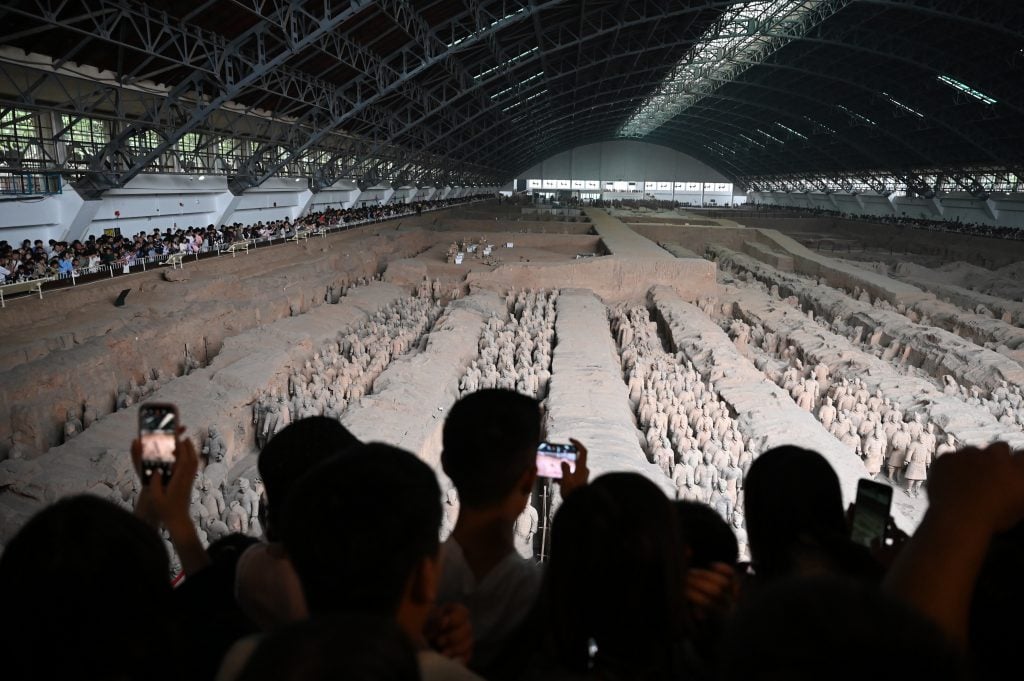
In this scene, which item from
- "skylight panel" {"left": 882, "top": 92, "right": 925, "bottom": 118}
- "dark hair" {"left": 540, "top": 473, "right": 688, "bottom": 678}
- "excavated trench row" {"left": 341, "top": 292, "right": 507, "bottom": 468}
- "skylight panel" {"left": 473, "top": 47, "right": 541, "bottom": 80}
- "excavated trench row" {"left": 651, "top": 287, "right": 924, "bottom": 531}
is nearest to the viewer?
"dark hair" {"left": 540, "top": 473, "right": 688, "bottom": 678}

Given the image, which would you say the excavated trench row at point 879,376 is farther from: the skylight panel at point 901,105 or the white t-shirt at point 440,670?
the skylight panel at point 901,105

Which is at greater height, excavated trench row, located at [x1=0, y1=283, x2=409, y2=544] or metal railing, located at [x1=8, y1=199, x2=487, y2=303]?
metal railing, located at [x1=8, y1=199, x2=487, y2=303]

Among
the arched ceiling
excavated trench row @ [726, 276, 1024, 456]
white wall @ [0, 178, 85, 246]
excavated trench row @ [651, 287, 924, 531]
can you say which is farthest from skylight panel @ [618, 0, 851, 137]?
white wall @ [0, 178, 85, 246]

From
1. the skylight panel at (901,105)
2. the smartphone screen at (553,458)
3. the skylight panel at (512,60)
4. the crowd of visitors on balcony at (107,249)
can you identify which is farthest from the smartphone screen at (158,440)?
the skylight panel at (901,105)

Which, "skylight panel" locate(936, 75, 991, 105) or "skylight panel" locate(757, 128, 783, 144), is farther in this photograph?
"skylight panel" locate(757, 128, 783, 144)

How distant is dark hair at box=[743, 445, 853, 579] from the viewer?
1.84 meters

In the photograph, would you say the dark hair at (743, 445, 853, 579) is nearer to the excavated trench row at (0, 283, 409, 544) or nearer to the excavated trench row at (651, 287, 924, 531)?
the excavated trench row at (651, 287, 924, 531)

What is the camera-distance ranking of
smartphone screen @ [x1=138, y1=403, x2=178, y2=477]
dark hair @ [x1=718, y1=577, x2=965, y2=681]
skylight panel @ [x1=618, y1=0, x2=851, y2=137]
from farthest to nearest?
skylight panel @ [x1=618, y1=0, x2=851, y2=137] → smartphone screen @ [x1=138, y1=403, x2=178, y2=477] → dark hair @ [x1=718, y1=577, x2=965, y2=681]

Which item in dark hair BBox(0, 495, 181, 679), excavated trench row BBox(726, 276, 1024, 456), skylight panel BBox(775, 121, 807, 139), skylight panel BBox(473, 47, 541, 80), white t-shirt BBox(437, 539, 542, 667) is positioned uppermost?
skylight panel BBox(473, 47, 541, 80)

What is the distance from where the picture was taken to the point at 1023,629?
1.27m

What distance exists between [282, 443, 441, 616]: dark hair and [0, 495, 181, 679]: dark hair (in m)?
0.26

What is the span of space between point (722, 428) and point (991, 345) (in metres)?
7.44

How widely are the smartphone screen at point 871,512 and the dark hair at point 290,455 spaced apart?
143 centimetres

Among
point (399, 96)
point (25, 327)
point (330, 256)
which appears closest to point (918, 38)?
point (399, 96)
